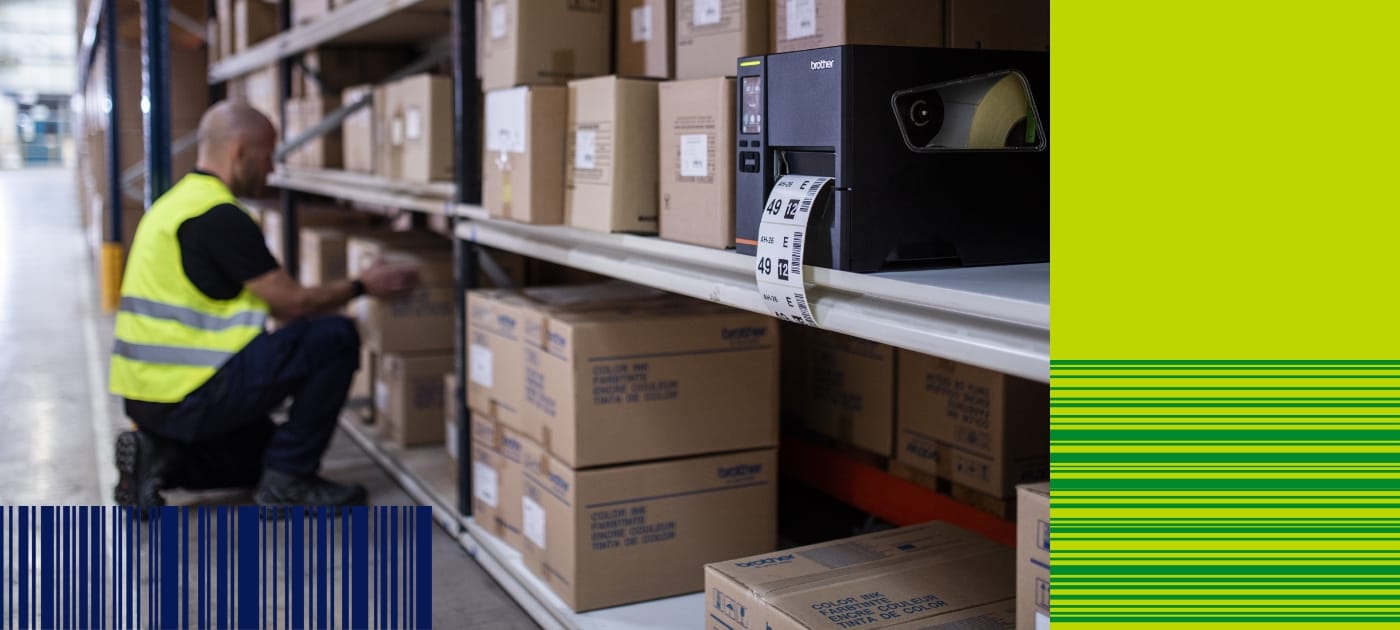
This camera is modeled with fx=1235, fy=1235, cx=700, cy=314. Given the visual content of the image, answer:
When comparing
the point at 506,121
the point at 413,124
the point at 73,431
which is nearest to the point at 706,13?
the point at 506,121

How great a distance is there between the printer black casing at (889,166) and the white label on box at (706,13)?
0.41m

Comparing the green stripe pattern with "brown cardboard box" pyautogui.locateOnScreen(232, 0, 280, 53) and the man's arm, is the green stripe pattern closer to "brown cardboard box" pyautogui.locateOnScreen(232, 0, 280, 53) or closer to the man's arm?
the man's arm

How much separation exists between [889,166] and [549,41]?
4.58ft

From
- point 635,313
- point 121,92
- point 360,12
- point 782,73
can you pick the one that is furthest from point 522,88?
point 121,92

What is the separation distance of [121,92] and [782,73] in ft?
30.2

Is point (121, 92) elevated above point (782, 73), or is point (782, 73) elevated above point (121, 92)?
point (121, 92)

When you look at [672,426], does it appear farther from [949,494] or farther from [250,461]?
[250,461]

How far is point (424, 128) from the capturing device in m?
3.85

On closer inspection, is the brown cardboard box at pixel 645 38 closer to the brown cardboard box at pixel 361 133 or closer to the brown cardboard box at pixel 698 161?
the brown cardboard box at pixel 698 161

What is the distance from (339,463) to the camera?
447 cm

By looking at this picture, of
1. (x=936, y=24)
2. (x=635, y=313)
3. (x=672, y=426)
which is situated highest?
(x=936, y=24)

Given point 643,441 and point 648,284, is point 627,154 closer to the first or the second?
point 648,284

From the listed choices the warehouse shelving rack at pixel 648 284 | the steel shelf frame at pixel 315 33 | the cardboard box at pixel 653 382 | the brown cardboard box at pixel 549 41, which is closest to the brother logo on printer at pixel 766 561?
the warehouse shelving rack at pixel 648 284

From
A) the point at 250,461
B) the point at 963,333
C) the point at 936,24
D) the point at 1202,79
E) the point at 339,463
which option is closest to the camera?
the point at 1202,79
